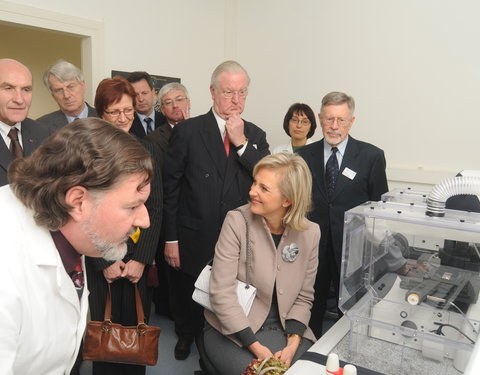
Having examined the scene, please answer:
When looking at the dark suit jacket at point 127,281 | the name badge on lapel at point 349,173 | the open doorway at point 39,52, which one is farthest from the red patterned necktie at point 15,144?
the open doorway at point 39,52

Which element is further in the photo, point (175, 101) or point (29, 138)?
point (175, 101)

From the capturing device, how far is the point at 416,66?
134 inches

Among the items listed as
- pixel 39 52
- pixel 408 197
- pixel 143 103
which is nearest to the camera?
pixel 408 197

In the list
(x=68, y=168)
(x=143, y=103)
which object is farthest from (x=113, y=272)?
(x=143, y=103)

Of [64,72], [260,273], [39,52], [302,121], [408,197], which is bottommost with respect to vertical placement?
[260,273]

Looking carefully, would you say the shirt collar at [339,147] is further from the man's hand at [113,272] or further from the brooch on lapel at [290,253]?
the man's hand at [113,272]

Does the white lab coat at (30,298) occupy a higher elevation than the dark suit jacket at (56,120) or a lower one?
lower

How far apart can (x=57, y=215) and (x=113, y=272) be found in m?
Result: 0.92

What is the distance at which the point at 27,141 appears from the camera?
1840mm

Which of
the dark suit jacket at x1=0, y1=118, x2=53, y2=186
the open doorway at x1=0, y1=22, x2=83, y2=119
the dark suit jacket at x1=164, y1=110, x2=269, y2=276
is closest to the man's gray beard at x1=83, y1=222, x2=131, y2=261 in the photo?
the dark suit jacket at x1=0, y1=118, x2=53, y2=186

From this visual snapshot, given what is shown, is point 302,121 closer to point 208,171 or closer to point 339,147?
point 339,147

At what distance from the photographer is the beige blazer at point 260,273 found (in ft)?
5.20

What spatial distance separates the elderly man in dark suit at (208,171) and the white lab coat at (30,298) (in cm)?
113

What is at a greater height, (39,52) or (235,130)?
(39,52)
